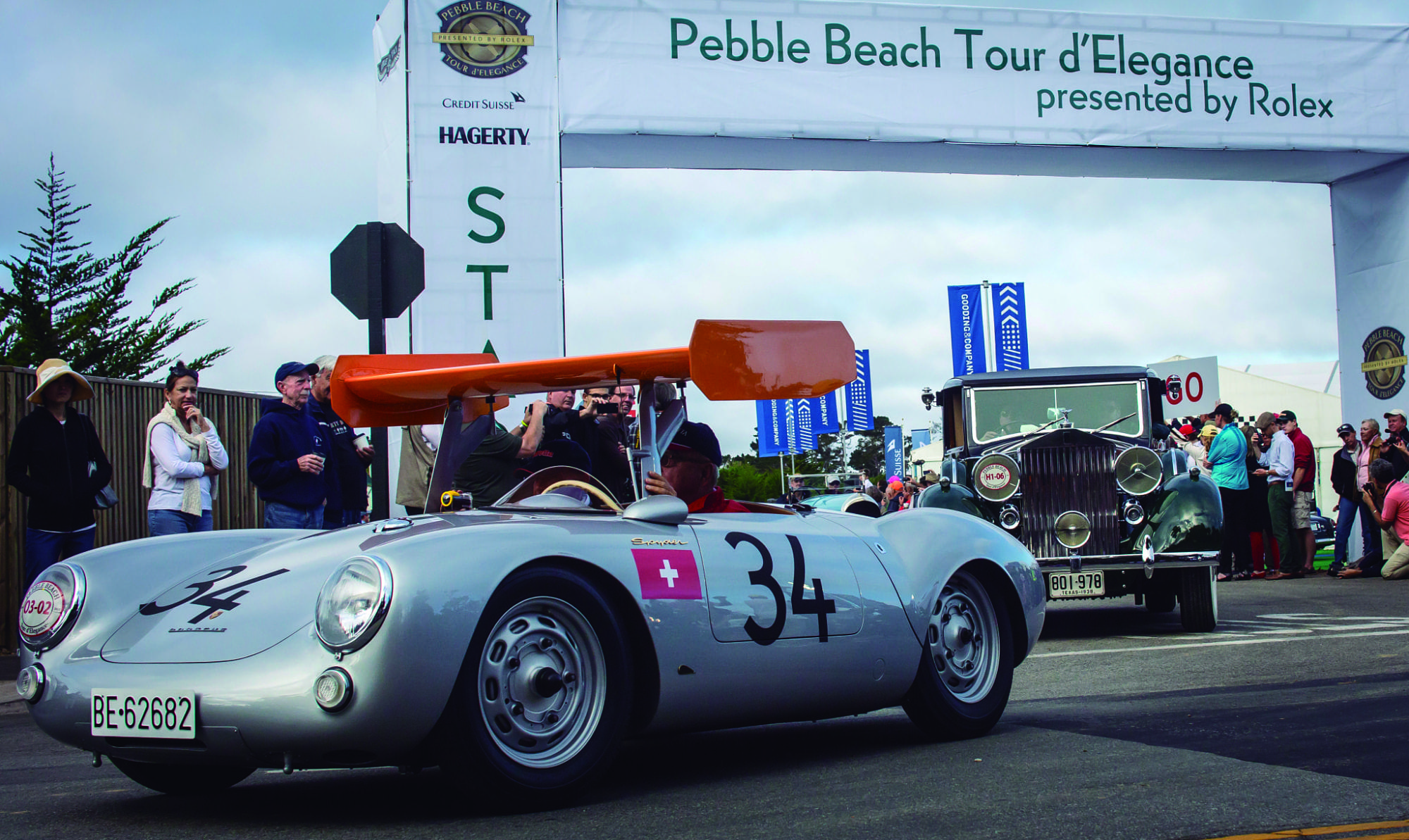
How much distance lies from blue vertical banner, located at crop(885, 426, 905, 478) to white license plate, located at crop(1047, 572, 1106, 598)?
30821 mm

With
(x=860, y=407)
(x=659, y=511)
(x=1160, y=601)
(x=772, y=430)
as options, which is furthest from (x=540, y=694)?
(x=772, y=430)

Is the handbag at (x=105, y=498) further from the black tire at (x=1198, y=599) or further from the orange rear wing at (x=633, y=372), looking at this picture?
the black tire at (x=1198, y=599)

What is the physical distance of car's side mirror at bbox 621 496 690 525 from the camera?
14.3ft

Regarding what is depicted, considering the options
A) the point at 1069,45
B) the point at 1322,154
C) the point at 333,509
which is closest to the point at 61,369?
the point at 333,509

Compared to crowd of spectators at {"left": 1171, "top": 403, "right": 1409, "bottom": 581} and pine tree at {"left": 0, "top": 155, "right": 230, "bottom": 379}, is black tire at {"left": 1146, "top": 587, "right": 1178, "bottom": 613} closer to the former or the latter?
crowd of spectators at {"left": 1171, "top": 403, "right": 1409, "bottom": 581}

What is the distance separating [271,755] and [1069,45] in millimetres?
13309

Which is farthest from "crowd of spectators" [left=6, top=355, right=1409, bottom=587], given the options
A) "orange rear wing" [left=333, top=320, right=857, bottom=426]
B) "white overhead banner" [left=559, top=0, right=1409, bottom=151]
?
"white overhead banner" [left=559, top=0, right=1409, bottom=151]

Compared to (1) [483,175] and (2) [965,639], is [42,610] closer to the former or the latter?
(2) [965,639]

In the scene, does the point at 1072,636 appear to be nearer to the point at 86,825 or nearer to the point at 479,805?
the point at 479,805

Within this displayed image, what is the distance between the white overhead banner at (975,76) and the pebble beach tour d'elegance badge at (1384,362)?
7.37 ft

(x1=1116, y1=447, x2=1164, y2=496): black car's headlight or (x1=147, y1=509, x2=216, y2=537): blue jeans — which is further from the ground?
(x1=1116, y1=447, x2=1164, y2=496): black car's headlight

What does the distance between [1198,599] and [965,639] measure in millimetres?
4791

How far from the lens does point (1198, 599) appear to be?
9.34m

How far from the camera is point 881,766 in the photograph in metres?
4.51
